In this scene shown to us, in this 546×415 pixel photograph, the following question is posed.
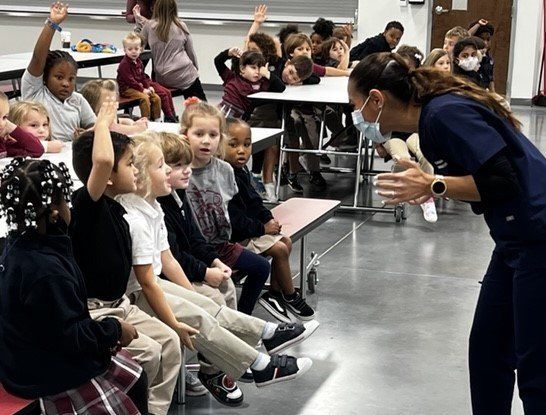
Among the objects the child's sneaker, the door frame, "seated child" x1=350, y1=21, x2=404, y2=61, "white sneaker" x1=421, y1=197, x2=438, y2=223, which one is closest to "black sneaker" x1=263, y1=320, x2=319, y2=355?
the child's sneaker

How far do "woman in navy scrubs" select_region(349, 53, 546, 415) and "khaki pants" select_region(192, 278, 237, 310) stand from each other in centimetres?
121

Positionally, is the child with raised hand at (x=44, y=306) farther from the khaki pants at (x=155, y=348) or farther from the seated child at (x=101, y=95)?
the seated child at (x=101, y=95)

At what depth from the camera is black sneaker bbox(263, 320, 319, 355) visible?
3.78 meters

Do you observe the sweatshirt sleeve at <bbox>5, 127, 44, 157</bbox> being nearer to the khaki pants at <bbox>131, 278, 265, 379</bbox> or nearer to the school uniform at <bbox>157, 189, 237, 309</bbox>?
the school uniform at <bbox>157, 189, 237, 309</bbox>

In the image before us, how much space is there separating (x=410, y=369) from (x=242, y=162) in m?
1.21

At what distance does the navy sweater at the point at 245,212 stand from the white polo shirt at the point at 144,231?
0.79 metres

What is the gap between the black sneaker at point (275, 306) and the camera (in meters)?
4.52

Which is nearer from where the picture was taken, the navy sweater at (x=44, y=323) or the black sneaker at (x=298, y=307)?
the navy sweater at (x=44, y=323)

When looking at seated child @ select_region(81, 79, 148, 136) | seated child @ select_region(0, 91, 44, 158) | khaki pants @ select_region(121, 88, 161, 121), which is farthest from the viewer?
khaki pants @ select_region(121, 88, 161, 121)

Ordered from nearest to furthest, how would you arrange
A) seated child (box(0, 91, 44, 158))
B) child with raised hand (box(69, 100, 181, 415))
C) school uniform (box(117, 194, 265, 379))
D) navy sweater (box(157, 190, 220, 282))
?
child with raised hand (box(69, 100, 181, 415)) → school uniform (box(117, 194, 265, 379)) → navy sweater (box(157, 190, 220, 282)) → seated child (box(0, 91, 44, 158))

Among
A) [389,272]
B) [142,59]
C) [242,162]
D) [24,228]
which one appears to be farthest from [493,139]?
[142,59]

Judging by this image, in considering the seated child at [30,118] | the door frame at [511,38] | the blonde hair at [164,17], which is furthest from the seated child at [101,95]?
the door frame at [511,38]

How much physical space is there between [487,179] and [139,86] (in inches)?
234

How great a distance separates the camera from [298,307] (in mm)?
4594
